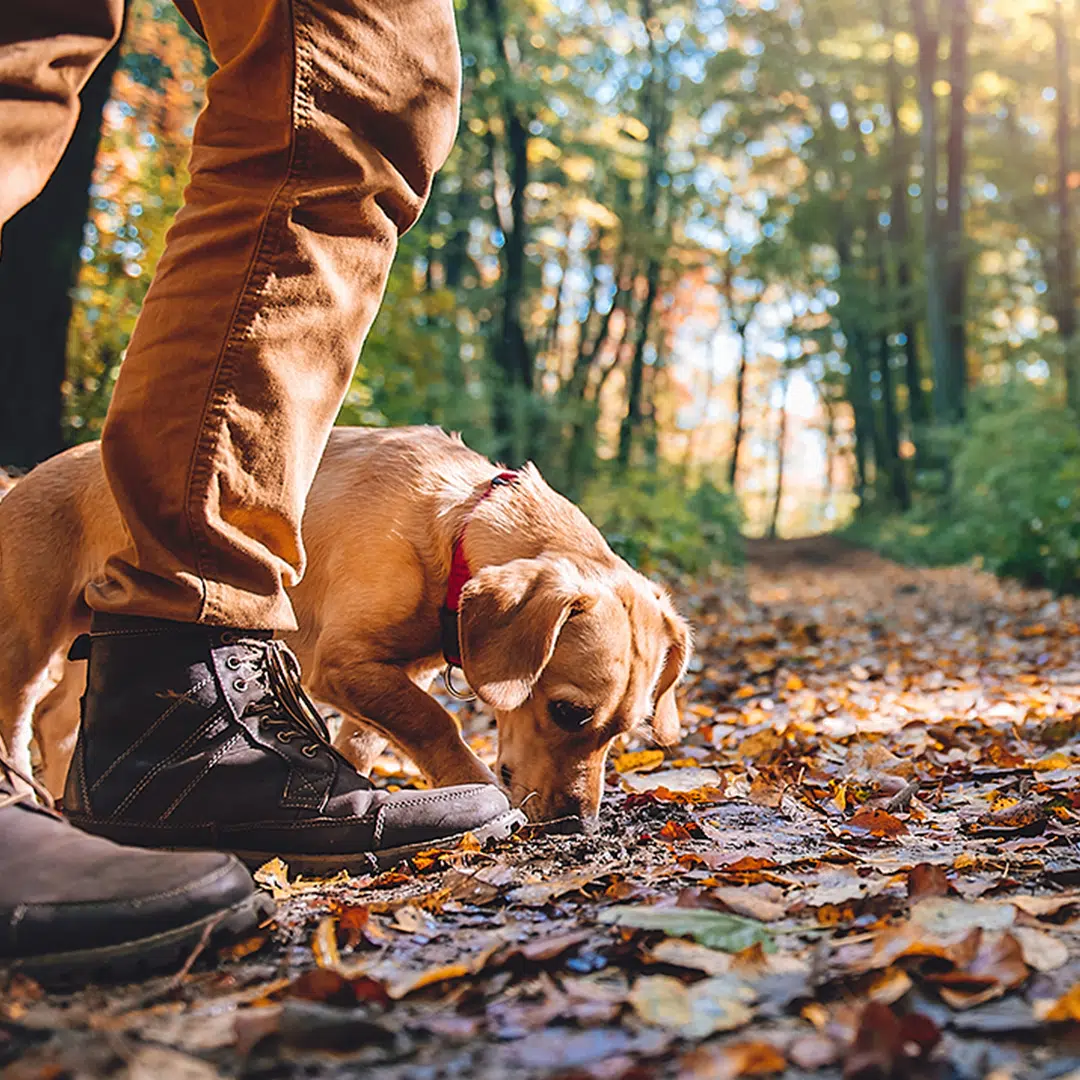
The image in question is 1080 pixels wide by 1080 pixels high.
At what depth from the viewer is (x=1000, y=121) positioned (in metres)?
28.1

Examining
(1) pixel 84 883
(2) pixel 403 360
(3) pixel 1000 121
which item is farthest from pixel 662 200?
(1) pixel 84 883

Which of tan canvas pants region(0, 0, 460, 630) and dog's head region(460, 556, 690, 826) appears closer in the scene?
tan canvas pants region(0, 0, 460, 630)

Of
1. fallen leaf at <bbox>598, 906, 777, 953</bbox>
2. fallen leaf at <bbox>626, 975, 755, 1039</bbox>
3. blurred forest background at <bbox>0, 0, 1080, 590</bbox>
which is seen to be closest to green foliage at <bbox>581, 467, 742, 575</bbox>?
blurred forest background at <bbox>0, 0, 1080, 590</bbox>

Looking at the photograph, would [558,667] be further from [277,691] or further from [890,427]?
[890,427]

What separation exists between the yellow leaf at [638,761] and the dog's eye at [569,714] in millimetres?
881

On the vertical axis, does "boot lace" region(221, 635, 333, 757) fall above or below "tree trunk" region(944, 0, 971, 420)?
below

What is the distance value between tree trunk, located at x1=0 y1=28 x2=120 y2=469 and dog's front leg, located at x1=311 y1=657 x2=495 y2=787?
4.90 m

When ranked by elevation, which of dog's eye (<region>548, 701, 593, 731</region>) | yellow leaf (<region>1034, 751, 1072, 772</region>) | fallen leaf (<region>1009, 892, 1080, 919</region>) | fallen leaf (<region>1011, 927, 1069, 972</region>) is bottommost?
yellow leaf (<region>1034, 751, 1072, 772</region>)

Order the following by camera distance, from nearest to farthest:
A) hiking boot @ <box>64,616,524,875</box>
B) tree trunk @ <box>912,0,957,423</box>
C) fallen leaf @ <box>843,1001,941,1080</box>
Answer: fallen leaf @ <box>843,1001,941,1080</box>, hiking boot @ <box>64,616,524,875</box>, tree trunk @ <box>912,0,957,423</box>

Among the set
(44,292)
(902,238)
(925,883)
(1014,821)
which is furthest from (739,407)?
(925,883)

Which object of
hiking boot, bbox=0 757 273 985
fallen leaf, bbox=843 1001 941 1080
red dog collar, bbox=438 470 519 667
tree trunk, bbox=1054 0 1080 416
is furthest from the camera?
tree trunk, bbox=1054 0 1080 416

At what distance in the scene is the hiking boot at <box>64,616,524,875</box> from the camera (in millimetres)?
2307

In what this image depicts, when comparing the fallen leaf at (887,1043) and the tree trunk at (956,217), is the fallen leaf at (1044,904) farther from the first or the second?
the tree trunk at (956,217)

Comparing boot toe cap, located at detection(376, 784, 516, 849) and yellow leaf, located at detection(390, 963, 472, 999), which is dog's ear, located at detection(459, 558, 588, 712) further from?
yellow leaf, located at detection(390, 963, 472, 999)
